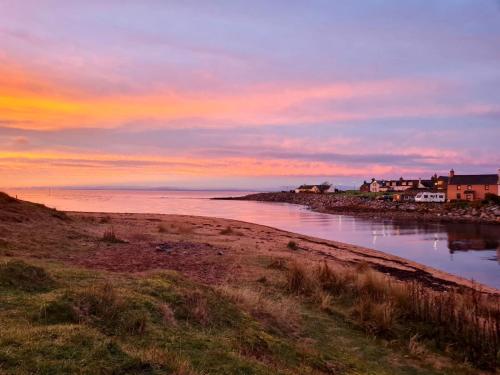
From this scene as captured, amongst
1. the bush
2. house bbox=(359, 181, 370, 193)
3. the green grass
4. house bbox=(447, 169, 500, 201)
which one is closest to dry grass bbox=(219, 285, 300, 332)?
the green grass

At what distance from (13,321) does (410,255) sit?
95.6 feet

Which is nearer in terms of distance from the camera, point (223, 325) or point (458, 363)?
point (223, 325)

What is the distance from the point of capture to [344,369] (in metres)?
7.37

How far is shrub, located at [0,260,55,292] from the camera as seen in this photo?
25.0 ft

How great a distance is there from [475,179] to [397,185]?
73.7 metres

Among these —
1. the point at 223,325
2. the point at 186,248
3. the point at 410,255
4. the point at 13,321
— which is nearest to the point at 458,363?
the point at 223,325

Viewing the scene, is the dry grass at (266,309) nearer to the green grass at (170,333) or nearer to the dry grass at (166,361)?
the green grass at (170,333)

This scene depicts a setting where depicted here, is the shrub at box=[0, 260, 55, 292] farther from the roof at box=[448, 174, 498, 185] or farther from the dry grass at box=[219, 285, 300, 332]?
the roof at box=[448, 174, 498, 185]

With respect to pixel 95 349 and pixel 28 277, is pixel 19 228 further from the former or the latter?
pixel 95 349

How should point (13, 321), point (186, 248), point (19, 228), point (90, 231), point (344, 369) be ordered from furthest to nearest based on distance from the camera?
point (90, 231), point (186, 248), point (19, 228), point (344, 369), point (13, 321)

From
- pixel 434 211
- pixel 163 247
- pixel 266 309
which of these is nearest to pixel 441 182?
pixel 434 211

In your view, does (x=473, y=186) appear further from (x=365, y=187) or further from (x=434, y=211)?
(x=365, y=187)

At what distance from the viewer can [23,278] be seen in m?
7.89

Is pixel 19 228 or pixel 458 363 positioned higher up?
pixel 19 228
